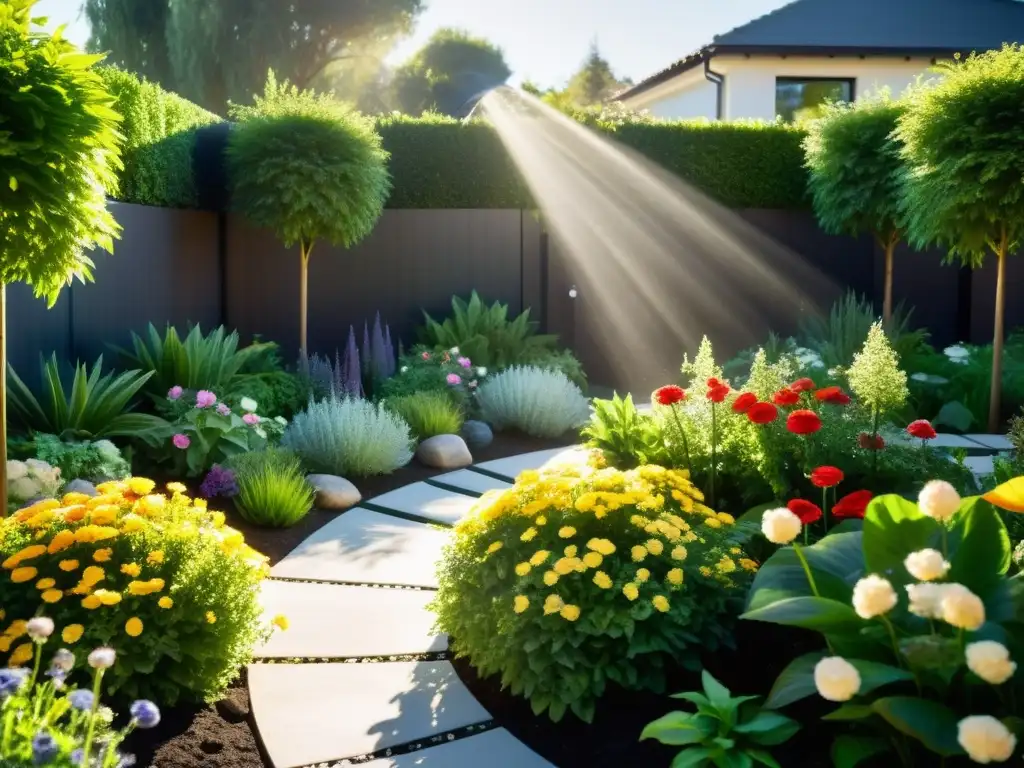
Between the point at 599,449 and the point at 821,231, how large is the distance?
6.50 m

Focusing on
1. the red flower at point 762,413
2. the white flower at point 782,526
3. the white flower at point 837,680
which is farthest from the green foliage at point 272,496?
the white flower at point 837,680

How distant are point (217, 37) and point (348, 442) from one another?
20.9m

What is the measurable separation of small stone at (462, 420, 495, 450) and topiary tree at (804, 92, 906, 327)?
14.0 ft

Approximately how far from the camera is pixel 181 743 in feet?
8.32

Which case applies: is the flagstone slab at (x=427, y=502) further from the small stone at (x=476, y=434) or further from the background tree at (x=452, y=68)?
the background tree at (x=452, y=68)

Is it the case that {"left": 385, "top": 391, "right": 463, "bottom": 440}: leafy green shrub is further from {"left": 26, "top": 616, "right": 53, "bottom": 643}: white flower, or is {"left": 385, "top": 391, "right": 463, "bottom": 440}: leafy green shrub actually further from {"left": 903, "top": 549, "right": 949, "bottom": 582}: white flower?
{"left": 903, "top": 549, "right": 949, "bottom": 582}: white flower

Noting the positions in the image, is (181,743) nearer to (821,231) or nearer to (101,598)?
(101,598)

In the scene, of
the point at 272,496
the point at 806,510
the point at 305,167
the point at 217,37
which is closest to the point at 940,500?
the point at 806,510

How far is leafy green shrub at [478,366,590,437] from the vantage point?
7016 millimetres

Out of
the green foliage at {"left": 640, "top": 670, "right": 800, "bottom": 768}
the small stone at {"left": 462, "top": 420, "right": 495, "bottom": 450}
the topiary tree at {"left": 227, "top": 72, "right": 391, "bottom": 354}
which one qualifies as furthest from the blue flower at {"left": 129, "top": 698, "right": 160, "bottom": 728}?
the topiary tree at {"left": 227, "top": 72, "right": 391, "bottom": 354}

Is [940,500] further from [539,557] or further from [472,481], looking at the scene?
[472,481]

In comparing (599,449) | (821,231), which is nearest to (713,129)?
(821,231)

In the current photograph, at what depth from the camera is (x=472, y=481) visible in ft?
18.6

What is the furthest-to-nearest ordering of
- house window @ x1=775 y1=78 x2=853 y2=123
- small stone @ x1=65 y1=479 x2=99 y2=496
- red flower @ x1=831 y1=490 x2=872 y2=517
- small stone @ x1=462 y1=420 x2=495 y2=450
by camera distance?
house window @ x1=775 y1=78 x2=853 y2=123, small stone @ x1=462 y1=420 x2=495 y2=450, small stone @ x1=65 y1=479 x2=99 y2=496, red flower @ x1=831 y1=490 x2=872 y2=517
